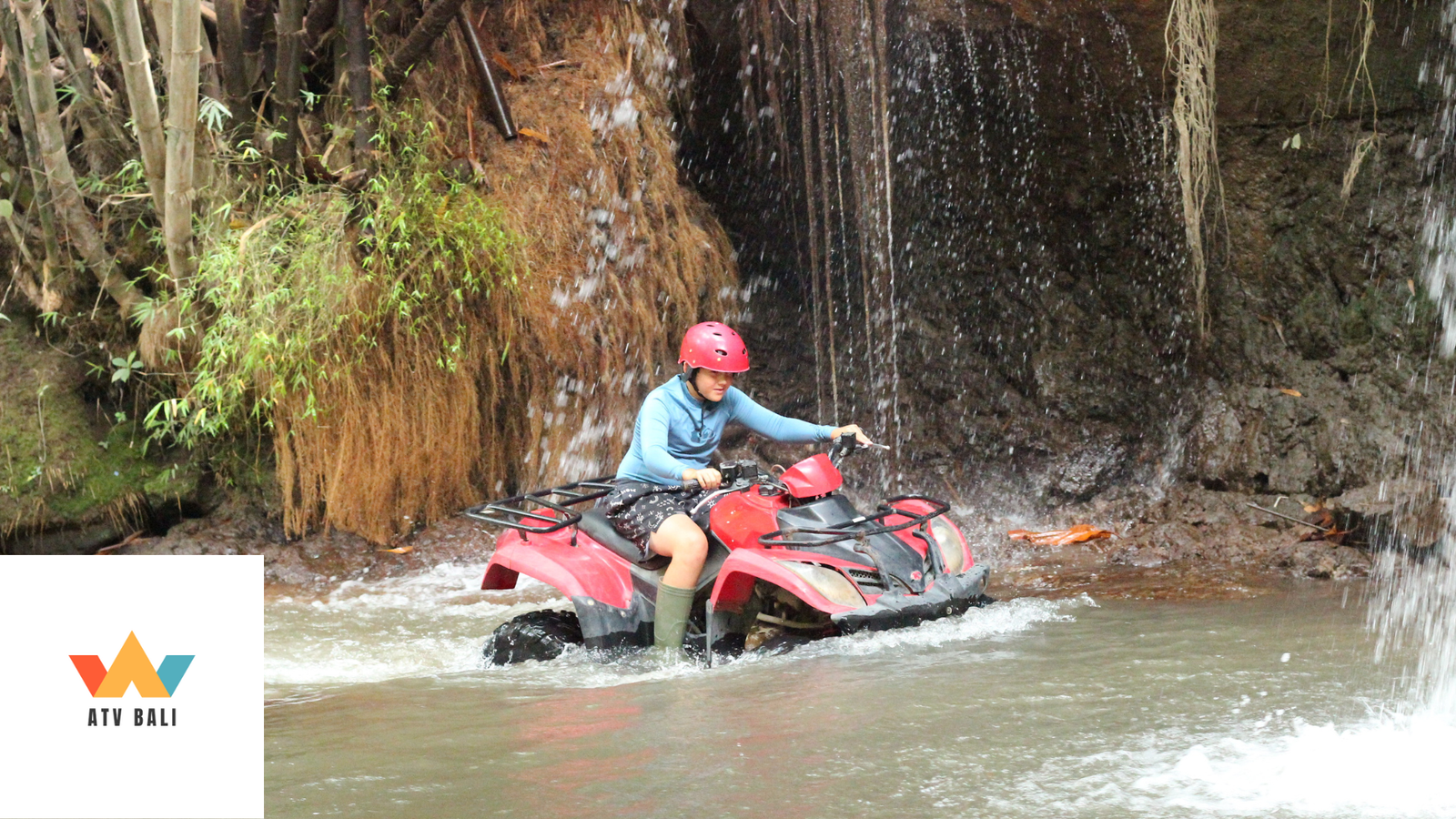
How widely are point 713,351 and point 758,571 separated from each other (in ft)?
3.58

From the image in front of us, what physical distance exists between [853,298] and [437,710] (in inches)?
221

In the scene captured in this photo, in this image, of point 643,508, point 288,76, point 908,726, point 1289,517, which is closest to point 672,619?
point 643,508

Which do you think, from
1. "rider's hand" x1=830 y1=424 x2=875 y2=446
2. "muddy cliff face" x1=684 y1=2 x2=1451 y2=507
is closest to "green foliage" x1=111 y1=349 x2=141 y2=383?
"muddy cliff face" x1=684 y1=2 x2=1451 y2=507

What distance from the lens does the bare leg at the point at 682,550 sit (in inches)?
210

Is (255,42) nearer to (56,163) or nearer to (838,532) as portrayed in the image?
(56,163)

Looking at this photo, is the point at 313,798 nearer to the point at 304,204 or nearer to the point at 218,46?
the point at 304,204

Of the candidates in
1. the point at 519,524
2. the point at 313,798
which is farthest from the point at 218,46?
the point at 313,798

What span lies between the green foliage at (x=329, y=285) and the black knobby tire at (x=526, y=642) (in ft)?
9.36

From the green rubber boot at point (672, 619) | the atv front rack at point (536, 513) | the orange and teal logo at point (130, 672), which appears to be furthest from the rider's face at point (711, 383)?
the orange and teal logo at point (130, 672)

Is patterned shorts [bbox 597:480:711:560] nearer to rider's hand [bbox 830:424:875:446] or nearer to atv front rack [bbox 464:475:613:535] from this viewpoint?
atv front rack [bbox 464:475:613:535]

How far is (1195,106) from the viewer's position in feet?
26.6

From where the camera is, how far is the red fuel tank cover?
545 cm

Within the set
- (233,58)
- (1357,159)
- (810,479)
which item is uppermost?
(233,58)

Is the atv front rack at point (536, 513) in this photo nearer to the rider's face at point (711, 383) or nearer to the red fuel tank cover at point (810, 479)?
the rider's face at point (711, 383)
